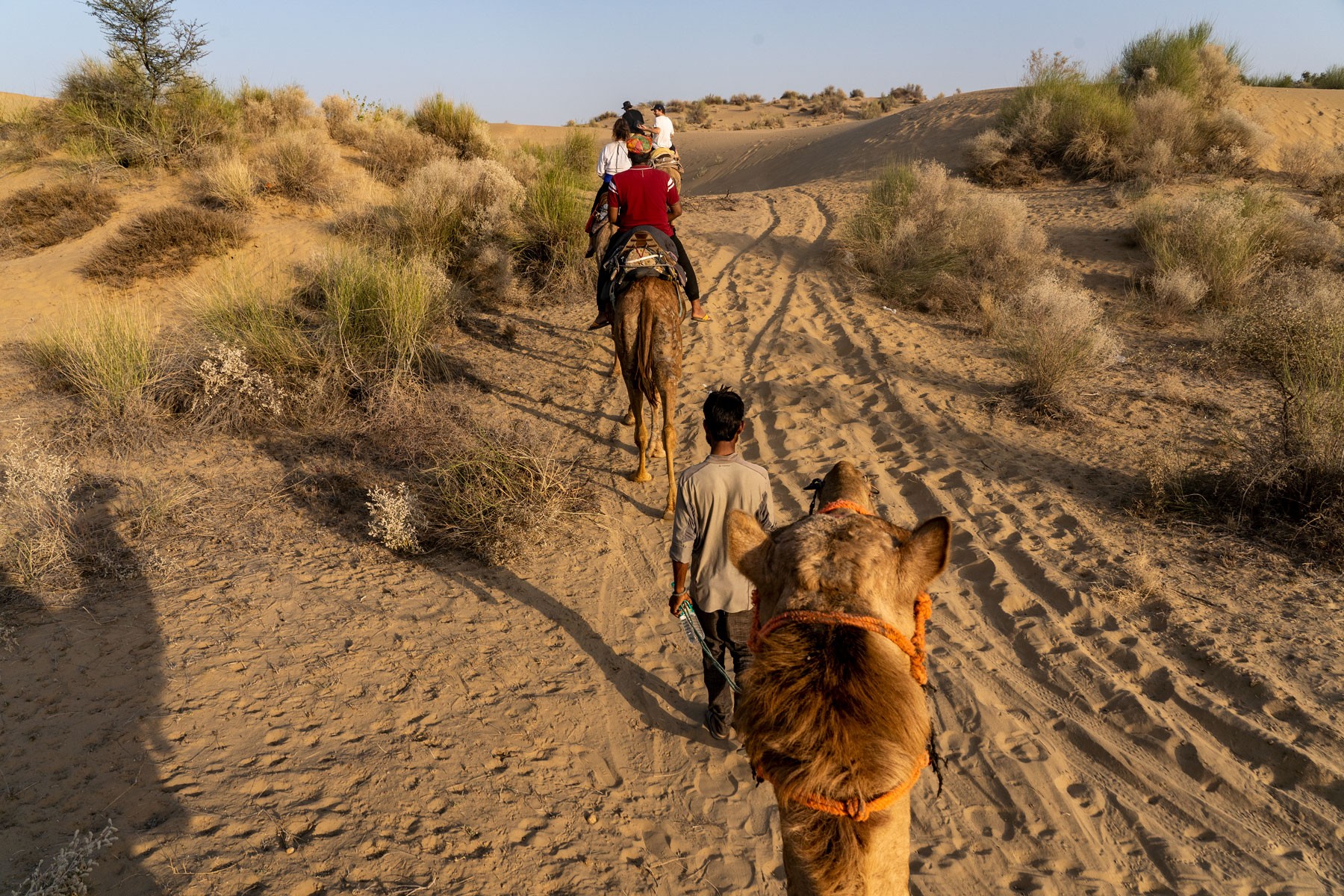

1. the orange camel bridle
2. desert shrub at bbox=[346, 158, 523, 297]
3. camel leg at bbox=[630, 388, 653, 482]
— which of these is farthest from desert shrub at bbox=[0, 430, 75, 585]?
the orange camel bridle

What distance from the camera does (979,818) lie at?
3.80m

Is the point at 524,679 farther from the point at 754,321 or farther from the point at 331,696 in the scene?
the point at 754,321

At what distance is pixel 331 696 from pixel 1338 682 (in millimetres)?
5714

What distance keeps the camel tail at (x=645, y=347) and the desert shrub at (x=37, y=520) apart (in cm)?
465

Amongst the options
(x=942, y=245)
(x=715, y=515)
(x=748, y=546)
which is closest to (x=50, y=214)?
(x=942, y=245)

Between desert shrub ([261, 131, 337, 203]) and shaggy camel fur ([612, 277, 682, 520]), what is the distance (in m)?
10.5

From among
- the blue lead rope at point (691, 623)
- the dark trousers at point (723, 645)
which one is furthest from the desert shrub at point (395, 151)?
the blue lead rope at point (691, 623)

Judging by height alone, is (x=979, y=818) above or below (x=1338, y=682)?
below

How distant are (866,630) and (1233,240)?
11.1 metres

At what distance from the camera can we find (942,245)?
11672mm

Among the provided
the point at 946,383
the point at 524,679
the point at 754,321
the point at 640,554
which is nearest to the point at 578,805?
the point at 524,679

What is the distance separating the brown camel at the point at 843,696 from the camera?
152 centimetres

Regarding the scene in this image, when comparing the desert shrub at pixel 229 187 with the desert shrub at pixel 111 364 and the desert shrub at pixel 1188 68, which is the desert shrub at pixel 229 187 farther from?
the desert shrub at pixel 1188 68

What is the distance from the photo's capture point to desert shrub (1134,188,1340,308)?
32.1ft
